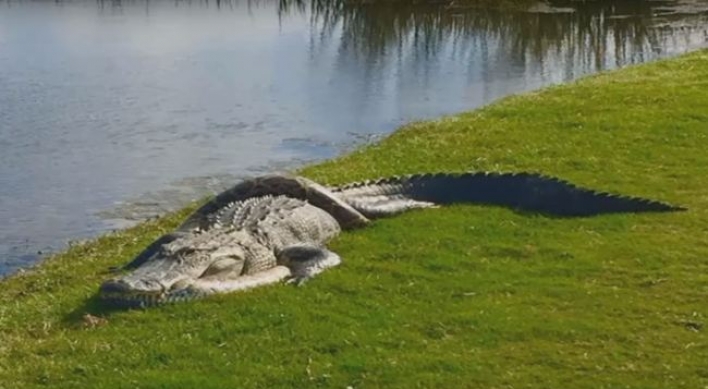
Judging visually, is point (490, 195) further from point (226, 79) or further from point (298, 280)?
point (226, 79)

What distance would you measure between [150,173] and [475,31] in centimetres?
1047

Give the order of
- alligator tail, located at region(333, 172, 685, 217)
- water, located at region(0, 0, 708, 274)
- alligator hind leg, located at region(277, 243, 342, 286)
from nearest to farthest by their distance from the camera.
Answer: alligator hind leg, located at region(277, 243, 342, 286)
alligator tail, located at region(333, 172, 685, 217)
water, located at region(0, 0, 708, 274)

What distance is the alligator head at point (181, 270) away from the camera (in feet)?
17.8

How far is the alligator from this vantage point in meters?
5.60

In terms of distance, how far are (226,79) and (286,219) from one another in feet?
28.3

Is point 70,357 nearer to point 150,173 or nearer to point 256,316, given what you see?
point 256,316

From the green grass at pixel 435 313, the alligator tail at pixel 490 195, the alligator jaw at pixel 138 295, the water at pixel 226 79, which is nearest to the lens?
the green grass at pixel 435 313

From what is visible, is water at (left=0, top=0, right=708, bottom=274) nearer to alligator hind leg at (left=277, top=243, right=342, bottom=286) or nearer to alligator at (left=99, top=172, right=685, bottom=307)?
alligator at (left=99, top=172, right=685, bottom=307)

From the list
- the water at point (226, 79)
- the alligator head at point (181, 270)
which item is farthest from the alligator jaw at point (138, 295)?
the water at point (226, 79)

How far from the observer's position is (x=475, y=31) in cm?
1941

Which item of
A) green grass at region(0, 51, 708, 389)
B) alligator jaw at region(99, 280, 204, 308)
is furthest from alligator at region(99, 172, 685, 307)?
green grass at region(0, 51, 708, 389)

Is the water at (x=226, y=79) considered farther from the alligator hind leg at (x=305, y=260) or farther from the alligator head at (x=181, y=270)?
the alligator hind leg at (x=305, y=260)

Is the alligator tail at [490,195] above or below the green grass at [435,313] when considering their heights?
above

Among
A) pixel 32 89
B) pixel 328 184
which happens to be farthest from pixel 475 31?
pixel 328 184
